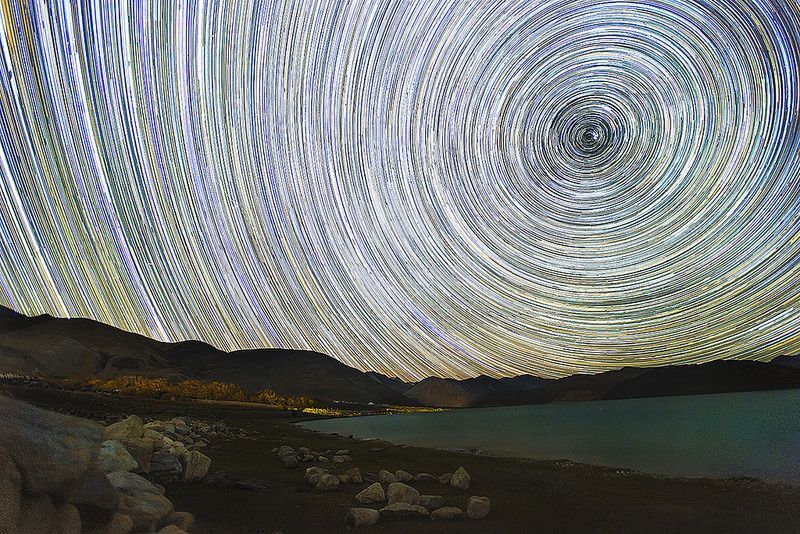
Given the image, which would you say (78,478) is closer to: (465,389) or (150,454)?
(150,454)

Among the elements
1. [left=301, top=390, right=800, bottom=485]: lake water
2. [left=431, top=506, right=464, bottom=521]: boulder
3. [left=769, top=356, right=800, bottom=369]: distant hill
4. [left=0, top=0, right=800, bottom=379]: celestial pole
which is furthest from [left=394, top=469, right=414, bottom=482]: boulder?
[left=769, top=356, right=800, bottom=369]: distant hill

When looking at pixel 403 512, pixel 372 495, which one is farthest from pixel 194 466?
pixel 403 512

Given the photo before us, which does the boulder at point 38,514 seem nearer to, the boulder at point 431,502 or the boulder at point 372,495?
the boulder at point 372,495

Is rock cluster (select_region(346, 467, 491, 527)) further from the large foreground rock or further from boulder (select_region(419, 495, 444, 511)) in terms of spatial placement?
the large foreground rock

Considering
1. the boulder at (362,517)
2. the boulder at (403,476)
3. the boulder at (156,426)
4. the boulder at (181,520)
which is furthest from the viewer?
the boulder at (156,426)

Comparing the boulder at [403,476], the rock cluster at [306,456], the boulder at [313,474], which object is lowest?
the boulder at [313,474]

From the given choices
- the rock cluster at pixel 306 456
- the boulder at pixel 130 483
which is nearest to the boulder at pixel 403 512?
the rock cluster at pixel 306 456
